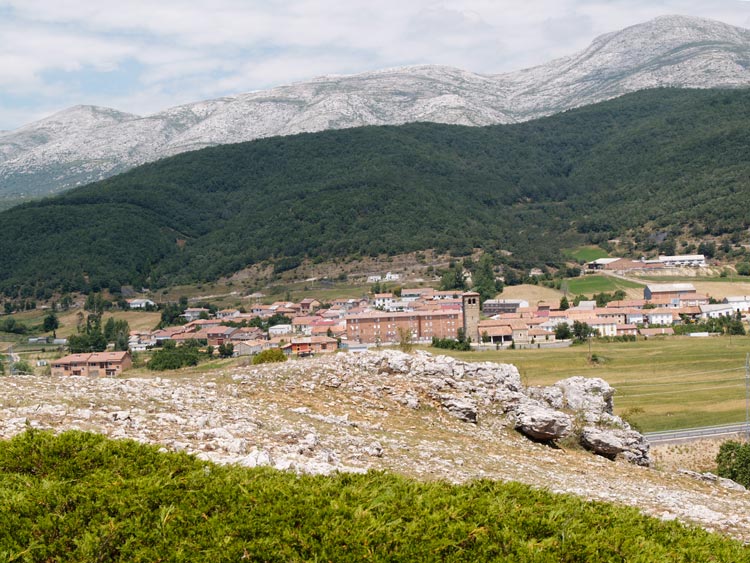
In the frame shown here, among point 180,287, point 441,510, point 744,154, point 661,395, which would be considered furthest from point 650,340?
point 744,154

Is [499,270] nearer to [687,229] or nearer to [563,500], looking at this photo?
[687,229]

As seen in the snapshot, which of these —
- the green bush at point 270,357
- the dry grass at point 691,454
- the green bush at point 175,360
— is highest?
the green bush at point 270,357

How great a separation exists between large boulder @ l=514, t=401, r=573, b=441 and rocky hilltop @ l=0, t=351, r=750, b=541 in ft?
0.12

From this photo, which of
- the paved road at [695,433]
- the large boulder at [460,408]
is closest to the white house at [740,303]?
the paved road at [695,433]

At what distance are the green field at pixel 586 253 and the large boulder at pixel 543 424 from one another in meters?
120

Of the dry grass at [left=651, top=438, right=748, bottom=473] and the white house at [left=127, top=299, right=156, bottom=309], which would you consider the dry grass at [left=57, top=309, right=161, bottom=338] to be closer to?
the white house at [left=127, top=299, right=156, bottom=309]

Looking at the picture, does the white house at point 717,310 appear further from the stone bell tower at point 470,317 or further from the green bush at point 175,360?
the green bush at point 175,360

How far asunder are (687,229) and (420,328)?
7894cm

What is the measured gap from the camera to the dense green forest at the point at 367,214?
137 m

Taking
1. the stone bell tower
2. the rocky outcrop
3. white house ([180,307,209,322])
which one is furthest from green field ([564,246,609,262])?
the rocky outcrop

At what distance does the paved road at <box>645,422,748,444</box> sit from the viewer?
35.8 meters

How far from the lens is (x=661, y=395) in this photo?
49031 millimetres

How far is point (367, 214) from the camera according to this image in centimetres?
15625

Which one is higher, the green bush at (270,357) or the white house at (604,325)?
the green bush at (270,357)
